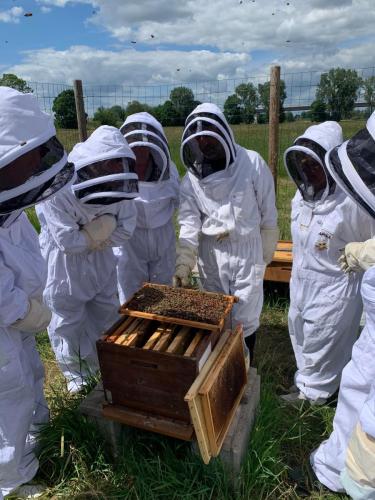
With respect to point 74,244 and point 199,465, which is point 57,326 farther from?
point 199,465

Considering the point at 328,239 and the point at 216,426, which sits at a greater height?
the point at 328,239

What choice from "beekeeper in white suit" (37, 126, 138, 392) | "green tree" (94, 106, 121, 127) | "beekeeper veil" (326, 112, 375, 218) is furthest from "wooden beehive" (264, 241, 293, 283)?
"green tree" (94, 106, 121, 127)

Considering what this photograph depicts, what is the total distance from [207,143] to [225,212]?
0.56 metres

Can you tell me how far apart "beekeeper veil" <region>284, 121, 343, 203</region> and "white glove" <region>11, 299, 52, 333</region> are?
2.03 meters

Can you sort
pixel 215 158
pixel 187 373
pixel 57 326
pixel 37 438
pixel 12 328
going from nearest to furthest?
pixel 187 373 < pixel 12 328 < pixel 37 438 < pixel 215 158 < pixel 57 326

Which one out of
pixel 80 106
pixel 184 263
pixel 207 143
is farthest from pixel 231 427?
pixel 80 106

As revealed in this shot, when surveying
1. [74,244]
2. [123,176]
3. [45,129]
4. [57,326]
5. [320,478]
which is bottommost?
[320,478]

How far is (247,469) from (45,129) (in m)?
2.25

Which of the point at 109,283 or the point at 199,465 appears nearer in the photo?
the point at 199,465

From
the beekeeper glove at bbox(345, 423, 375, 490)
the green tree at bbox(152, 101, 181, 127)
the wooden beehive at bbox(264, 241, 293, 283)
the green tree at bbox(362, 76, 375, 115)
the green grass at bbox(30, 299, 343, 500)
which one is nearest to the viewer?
the beekeeper glove at bbox(345, 423, 375, 490)

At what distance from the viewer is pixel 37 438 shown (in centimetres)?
279

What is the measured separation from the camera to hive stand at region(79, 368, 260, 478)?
239 centimetres

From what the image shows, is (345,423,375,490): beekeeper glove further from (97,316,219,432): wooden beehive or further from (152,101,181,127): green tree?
(152,101,181,127): green tree

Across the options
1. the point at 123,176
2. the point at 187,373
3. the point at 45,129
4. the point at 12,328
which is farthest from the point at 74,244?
the point at 187,373
